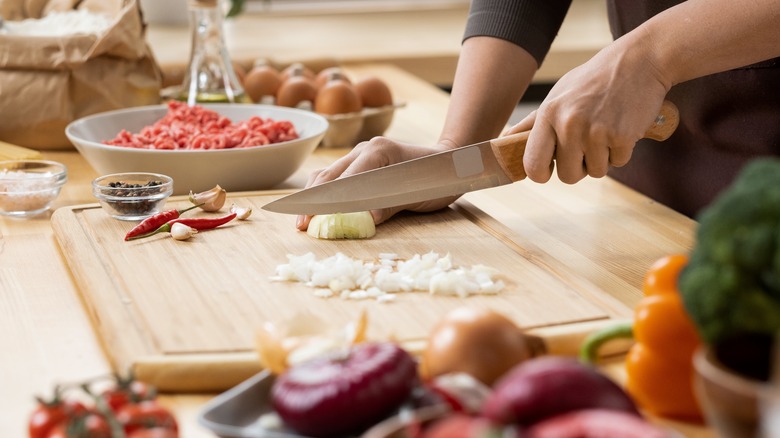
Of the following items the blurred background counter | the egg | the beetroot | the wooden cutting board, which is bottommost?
the blurred background counter

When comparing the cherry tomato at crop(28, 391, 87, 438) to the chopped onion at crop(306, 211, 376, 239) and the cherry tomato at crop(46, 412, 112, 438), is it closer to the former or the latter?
the cherry tomato at crop(46, 412, 112, 438)

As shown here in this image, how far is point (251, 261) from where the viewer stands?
127 centimetres

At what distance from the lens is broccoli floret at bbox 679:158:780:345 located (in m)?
0.61

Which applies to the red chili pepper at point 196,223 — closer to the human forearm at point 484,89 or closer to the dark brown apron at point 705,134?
the human forearm at point 484,89

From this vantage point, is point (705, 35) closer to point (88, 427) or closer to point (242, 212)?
point (242, 212)

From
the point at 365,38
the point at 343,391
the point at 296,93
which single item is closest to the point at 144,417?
the point at 343,391

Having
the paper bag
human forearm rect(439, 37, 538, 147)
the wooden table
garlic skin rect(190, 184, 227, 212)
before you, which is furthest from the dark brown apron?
the paper bag

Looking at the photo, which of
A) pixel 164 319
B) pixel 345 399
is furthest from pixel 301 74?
pixel 345 399

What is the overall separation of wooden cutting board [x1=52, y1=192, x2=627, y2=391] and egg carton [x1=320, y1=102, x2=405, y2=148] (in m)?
0.53

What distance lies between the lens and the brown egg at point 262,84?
7.27ft

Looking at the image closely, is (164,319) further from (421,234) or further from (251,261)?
(421,234)

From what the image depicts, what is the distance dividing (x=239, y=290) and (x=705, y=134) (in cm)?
86

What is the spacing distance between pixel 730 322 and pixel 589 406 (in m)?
0.11

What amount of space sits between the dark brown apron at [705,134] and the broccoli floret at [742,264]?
0.92 m
